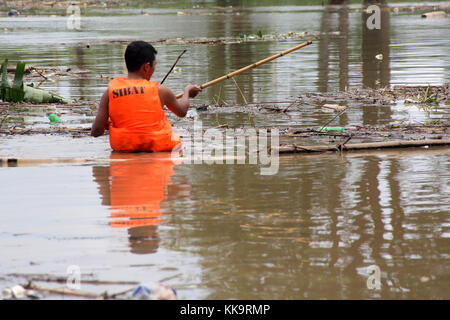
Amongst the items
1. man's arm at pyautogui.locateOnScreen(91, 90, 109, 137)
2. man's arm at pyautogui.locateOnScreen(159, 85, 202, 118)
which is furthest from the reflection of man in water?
man's arm at pyautogui.locateOnScreen(159, 85, 202, 118)

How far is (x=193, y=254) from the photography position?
4504mm

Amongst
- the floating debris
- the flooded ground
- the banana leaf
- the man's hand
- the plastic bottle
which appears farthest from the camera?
the floating debris

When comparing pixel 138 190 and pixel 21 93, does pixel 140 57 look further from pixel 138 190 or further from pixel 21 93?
pixel 21 93

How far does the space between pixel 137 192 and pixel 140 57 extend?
1.62 metres

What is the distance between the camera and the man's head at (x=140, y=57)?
7227 millimetres

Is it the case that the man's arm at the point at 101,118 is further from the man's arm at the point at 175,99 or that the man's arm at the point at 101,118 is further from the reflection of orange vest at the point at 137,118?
the man's arm at the point at 175,99

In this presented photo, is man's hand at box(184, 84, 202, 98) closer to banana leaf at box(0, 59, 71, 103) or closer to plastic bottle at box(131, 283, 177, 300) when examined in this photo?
plastic bottle at box(131, 283, 177, 300)

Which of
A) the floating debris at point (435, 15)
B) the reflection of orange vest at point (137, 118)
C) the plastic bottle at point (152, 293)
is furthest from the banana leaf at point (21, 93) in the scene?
the floating debris at point (435, 15)

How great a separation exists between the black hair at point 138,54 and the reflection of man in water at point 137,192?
82 cm

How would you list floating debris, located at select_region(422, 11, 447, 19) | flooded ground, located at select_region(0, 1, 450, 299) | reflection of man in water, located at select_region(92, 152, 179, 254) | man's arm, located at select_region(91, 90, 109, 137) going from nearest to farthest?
flooded ground, located at select_region(0, 1, 450, 299) < reflection of man in water, located at select_region(92, 152, 179, 254) < man's arm, located at select_region(91, 90, 109, 137) < floating debris, located at select_region(422, 11, 447, 19)

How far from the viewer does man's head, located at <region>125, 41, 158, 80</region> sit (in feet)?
23.7

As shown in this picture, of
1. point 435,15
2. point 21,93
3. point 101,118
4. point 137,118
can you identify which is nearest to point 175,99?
point 137,118

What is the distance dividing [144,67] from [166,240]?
9.46 ft

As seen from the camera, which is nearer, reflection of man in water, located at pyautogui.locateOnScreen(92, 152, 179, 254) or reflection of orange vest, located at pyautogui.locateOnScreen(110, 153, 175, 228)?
reflection of man in water, located at pyautogui.locateOnScreen(92, 152, 179, 254)
